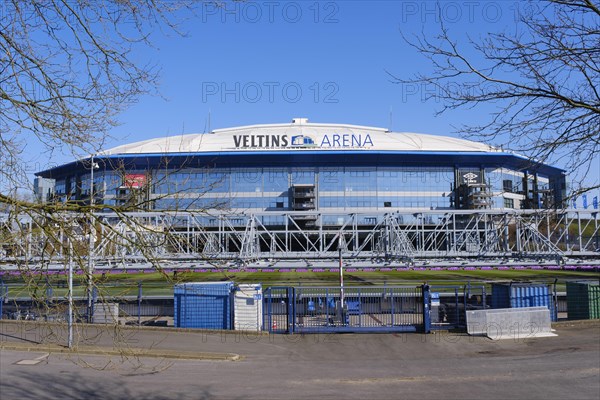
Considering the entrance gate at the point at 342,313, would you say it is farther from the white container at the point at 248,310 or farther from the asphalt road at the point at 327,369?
the asphalt road at the point at 327,369

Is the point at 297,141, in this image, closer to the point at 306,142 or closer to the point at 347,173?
the point at 306,142

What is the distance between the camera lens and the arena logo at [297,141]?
80.9 metres

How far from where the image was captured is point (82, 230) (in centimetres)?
593

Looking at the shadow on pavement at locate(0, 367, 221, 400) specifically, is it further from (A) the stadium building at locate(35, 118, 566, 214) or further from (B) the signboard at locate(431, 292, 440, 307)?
(A) the stadium building at locate(35, 118, 566, 214)

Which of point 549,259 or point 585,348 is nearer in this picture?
point 585,348

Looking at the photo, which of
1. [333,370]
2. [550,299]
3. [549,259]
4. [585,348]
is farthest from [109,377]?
[549,259]

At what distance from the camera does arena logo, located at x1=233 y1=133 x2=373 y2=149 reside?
80875 millimetres

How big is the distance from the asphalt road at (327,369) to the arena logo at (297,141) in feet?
211

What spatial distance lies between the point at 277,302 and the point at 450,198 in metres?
62.6

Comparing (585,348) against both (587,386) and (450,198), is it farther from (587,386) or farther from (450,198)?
(450,198)

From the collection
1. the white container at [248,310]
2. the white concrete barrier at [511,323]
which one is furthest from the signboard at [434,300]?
the white container at [248,310]

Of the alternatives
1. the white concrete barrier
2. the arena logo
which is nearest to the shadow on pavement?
the white concrete barrier

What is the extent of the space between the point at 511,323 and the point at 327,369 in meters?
7.22

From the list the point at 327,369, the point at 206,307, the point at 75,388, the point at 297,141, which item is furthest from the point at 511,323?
the point at 297,141
